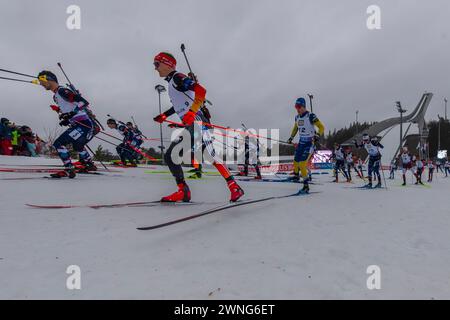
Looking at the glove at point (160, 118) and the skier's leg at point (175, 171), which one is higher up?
the glove at point (160, 118)

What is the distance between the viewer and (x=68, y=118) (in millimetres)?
6969

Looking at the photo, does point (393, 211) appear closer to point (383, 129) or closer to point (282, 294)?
point (282, 294)

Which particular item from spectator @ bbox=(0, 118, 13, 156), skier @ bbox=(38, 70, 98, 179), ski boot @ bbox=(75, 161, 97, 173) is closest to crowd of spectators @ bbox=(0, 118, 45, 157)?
spectator @ bbox=(0, 118, 13, 156)

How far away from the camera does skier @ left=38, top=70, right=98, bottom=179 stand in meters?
6.74

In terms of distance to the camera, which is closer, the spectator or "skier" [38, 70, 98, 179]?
"skier" [38, 70, 98, 179]

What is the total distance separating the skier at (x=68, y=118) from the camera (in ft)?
22.1

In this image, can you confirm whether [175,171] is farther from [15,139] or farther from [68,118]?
[15,139]

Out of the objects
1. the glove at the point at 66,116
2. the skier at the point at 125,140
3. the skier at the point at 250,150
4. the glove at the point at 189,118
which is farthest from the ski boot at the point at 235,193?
the skier at the point at 125,140

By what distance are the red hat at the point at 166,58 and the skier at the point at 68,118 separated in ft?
13.1

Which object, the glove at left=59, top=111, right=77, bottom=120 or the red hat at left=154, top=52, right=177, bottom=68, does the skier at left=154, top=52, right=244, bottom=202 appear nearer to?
the red hat at left=154, top=52, right=177, bottom=68

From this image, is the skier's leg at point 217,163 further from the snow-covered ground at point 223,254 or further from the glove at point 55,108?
the glove at point 55,108

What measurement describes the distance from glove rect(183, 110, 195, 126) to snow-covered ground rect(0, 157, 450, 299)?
4.70 feet

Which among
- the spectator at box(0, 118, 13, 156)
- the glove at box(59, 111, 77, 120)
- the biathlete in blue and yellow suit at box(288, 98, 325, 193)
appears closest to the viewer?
the biathlete in blue and yellow suit at box(288, 98, 325, 193)
